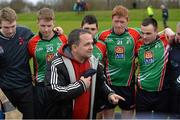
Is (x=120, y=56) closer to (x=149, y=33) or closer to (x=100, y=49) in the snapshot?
(x=100, y=49)

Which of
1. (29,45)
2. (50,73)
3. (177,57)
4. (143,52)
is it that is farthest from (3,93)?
(177,57)

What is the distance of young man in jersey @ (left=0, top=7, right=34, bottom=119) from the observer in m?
6.30

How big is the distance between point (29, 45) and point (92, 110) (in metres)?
2.07

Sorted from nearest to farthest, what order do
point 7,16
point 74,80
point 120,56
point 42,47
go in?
point 74,80, point 7,16, point 42,47, point 120,56

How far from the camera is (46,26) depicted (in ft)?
21.0

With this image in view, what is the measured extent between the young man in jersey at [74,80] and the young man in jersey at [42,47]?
1589 millimetres

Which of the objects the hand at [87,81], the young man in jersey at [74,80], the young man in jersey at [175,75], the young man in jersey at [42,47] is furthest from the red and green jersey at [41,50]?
the hand at [87,81]

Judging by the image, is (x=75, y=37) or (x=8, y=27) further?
(x=8, y=27)

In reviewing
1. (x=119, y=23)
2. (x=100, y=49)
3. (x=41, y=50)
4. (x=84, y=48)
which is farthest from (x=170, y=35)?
(x=84, y=48)

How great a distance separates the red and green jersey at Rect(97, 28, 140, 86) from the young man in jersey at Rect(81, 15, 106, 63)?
14 centimetres

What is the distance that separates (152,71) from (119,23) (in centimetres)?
94

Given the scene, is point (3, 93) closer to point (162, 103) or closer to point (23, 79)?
point (23, 79)

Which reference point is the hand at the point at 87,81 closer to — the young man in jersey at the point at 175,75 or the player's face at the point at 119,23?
the young man in jersey at the point at 175,75

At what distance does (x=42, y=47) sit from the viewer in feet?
21.5
